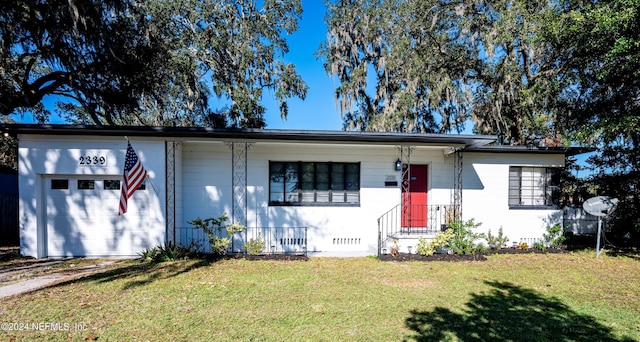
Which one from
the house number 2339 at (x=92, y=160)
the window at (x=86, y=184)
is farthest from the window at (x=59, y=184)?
the house number 2339 at (x=92, y=160)

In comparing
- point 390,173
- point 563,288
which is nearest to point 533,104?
point 390,173

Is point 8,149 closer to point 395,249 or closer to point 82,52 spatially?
point 82,52

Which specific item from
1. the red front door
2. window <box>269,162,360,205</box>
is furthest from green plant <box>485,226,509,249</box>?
window <box>269,162,360,205</box>

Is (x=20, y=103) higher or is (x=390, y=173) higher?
(x=20, y=103)

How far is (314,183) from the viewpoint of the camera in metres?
8.64

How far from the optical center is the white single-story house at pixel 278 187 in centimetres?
730

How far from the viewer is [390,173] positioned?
8750mm

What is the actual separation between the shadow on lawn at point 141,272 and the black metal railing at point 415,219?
488 cm

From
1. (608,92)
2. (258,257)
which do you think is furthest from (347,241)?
(608,92)

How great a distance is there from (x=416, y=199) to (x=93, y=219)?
8.98 m

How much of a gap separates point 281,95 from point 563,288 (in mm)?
13743

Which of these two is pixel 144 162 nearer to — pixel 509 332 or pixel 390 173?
pixel 390 173

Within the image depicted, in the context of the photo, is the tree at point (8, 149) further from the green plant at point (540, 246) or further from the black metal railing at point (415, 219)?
the green plant at point (540, 246)

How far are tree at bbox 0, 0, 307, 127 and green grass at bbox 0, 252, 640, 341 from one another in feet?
24.3
